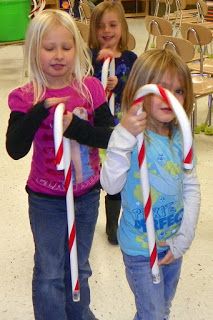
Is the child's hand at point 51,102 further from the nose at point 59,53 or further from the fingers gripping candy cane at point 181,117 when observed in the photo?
the fingers gripping candy cane at point 181,117

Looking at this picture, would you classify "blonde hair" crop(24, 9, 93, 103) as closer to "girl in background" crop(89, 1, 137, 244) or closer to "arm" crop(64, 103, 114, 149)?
"arm" crop(64, 103, 114, 149)

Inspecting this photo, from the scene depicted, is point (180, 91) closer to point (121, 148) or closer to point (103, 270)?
point (121, 148)

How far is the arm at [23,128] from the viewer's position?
1306 mm

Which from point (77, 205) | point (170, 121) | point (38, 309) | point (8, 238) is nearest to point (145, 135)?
point (170, 121)

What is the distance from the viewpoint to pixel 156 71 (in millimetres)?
1308

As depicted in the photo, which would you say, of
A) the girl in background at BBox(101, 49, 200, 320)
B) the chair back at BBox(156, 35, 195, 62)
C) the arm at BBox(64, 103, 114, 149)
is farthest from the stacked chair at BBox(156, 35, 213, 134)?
the girl in background at BBox(101, 49, 200, 320)

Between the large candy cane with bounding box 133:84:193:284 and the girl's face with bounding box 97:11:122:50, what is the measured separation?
4.17ft

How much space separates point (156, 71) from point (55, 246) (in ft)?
2.08

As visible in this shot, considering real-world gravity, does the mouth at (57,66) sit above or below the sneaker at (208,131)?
above

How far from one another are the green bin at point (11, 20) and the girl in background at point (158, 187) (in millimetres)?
4963

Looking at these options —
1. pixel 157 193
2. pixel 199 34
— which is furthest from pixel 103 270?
pixel 199 34

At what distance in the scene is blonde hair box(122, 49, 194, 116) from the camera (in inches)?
51.6

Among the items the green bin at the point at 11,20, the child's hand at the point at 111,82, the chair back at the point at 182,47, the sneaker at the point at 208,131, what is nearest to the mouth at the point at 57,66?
the child's hand at the point at 111,82

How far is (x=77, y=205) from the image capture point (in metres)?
1.53
